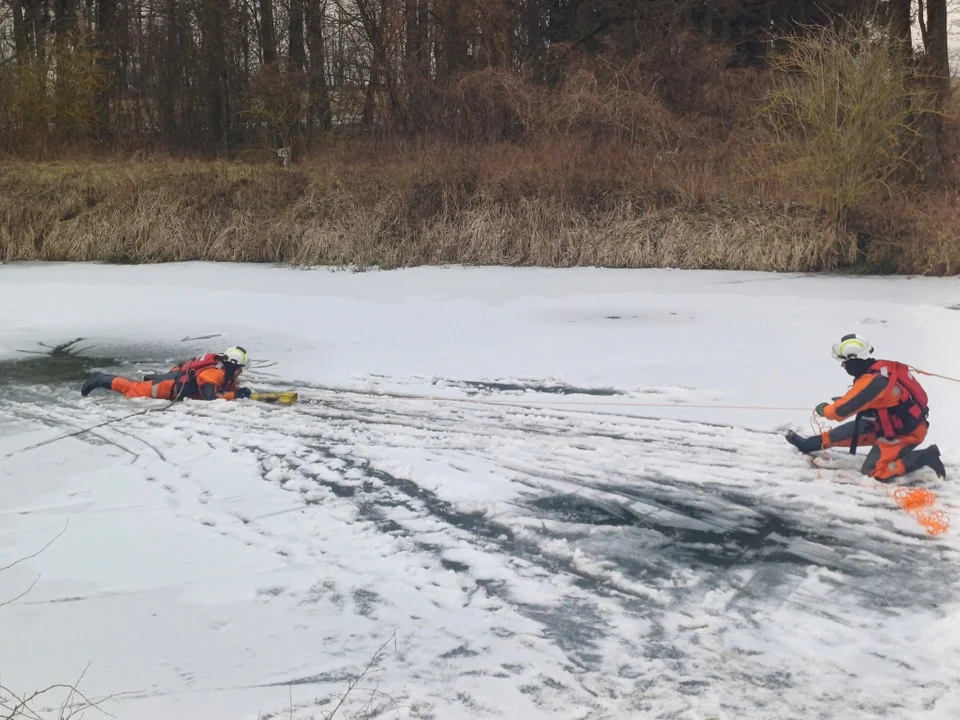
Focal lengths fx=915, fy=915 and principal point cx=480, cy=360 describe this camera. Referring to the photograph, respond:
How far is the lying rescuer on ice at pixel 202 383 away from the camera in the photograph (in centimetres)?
697

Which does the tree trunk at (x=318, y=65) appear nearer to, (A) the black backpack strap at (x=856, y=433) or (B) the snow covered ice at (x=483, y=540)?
(B) the snow covered ice at (x=483, y=540)

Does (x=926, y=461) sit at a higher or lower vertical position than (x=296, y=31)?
lower

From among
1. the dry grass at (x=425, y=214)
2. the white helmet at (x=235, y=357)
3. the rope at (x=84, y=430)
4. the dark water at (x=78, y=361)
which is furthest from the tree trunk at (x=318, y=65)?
the rope at (x=84, y=430)

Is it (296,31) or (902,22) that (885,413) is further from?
(296,31)

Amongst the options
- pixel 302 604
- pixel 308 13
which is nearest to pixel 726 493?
pixel 302 604

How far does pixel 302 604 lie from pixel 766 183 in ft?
38.6

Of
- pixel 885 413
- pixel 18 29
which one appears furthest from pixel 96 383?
pixel 18 29

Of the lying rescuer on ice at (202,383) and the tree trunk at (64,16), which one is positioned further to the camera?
the tree trunk at (64,16)

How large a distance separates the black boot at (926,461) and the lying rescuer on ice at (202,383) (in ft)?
15.1

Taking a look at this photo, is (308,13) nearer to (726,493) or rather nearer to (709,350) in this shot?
(709,350)

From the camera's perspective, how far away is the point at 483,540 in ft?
14.9

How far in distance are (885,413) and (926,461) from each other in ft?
1.07

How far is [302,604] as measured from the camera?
155 inches

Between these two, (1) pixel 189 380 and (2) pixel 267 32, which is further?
(2) pixel 267 32
